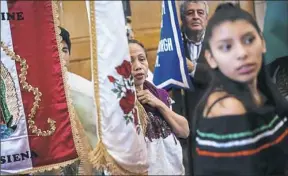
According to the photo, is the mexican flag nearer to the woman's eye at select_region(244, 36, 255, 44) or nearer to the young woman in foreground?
the young woman in foreground

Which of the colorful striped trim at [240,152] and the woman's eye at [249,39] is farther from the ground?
the woman's eye at [249,39]

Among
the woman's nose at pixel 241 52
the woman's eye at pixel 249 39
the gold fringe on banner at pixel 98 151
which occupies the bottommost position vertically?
the gold fringe on banner at pixel 98 151

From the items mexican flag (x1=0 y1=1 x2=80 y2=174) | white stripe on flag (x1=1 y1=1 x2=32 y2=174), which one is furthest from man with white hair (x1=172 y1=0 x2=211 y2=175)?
white stripe on flag (x1=1 y1=1 x2=32 y2=174)

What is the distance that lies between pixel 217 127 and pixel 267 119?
122 millimetres

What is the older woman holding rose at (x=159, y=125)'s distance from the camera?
1371 millimetres

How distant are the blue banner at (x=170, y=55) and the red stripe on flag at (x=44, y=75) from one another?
0.32m

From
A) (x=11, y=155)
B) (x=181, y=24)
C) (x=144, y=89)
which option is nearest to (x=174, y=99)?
(x=144, y=89)

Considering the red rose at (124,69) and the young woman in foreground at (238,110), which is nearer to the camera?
the young woman in foreground at (238,110)

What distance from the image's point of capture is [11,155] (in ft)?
4.18

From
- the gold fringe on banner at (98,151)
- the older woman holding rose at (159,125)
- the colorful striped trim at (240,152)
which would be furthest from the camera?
the older woman holding rose at (159,125)

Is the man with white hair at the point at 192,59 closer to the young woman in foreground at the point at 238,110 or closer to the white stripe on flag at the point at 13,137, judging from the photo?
the young woman in foreground at the point at 238,110

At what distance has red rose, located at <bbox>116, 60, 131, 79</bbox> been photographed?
1.22m

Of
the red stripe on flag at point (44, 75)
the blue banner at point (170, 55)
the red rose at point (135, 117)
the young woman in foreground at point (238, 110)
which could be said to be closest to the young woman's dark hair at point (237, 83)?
the young woman in foreground at point (238, 110)

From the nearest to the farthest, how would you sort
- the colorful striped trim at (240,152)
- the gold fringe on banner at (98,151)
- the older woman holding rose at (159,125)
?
the colorful striped trim at (240,152) < the gold fringe on banner at (98,151) < the older woman holding rose at (159,125)
